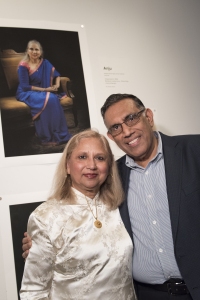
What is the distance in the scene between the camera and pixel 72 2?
1673 millimetres

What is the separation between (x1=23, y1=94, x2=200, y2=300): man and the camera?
115 centimetres

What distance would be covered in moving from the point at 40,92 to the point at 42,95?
0.7 inches

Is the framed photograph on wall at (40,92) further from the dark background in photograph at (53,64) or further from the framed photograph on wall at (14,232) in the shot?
the framed photograph on wall at (14,232)

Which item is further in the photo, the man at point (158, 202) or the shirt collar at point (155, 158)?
the shirt collar at point (155, 158)

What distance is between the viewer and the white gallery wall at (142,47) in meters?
1.61

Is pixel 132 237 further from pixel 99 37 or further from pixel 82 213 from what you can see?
pixel 99 37

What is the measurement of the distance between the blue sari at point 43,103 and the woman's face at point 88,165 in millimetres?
270

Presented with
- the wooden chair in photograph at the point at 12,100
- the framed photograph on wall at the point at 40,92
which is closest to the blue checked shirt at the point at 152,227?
the framed photograph on wall at the point at 40,92

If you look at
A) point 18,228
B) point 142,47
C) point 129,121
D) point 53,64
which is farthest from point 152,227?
point 142,47

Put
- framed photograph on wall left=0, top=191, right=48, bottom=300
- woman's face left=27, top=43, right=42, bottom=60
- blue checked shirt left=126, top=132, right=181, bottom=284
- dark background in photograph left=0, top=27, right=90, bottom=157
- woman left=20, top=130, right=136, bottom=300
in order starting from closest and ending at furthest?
woman left=20, top=130, right=136, bottom=300 < blue checked shirt left=126, top=132, right=181, bottom=284 < framed photograph on wall left=0, top=191, right=48, bottom=300 < dark background in photograph left=0, top=27, right=90, bottom=157 < woman's face left=27, top=43, right=42, bottom=60

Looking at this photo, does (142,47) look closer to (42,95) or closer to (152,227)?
(42,95)

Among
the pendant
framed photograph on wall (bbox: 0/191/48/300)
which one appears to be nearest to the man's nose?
the pendant

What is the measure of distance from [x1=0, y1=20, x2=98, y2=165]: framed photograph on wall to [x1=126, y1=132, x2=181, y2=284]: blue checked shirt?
433 mm

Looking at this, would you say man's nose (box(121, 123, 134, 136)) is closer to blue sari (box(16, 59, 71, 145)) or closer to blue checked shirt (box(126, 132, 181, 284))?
blue checked shirt (box(126, 132, 181, 284))
